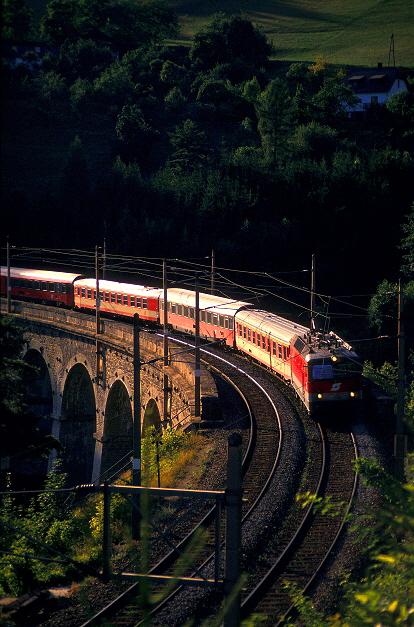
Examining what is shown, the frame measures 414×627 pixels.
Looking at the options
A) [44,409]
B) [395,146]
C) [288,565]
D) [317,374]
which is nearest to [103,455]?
[44,409]

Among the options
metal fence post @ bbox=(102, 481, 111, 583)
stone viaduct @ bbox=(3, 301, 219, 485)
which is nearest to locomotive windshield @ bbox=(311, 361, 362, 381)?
stone viaduct @ bbox=(3, 301, 219, 485)

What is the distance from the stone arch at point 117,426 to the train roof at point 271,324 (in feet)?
19.0

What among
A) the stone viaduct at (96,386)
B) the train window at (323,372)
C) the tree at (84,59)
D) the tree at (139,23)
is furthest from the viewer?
the tree at (139,23)

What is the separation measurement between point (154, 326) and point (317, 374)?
1789 centimetres

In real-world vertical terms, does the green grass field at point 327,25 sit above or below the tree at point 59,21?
above

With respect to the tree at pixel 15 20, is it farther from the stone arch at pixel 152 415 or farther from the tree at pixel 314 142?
the tree at pixel 314 142

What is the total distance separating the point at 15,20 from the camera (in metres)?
5.98

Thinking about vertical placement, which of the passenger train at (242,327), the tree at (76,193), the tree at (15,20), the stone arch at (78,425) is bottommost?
the stone arch at (78,425)

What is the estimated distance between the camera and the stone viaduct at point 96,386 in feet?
87.2

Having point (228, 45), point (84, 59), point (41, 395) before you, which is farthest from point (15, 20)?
point (228, 45)

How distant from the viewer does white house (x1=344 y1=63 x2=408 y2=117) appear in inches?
2738

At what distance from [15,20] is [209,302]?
27.5 m

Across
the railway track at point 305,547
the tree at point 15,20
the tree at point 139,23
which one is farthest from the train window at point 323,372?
the tree at point 139,23

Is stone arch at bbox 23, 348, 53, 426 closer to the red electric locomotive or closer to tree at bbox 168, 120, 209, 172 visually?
the red electric locomotive
